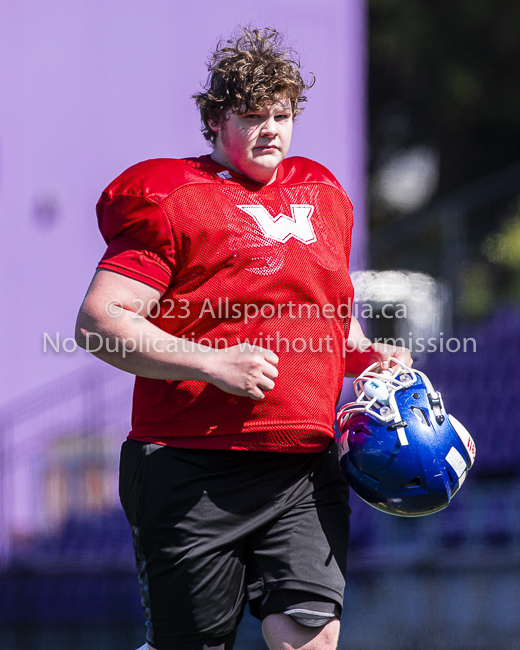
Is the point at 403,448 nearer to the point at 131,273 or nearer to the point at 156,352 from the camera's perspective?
the point at 156,352

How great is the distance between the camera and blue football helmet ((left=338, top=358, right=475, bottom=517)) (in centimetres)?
166

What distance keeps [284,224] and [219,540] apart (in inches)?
29.1

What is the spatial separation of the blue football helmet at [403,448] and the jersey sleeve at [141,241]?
0.57 metres

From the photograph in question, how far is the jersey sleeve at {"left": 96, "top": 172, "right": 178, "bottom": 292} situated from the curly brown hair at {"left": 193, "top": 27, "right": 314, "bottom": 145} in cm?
33

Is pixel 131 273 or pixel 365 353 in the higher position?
pixel 131 273

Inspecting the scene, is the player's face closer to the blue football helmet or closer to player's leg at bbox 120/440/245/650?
the blue football helmet

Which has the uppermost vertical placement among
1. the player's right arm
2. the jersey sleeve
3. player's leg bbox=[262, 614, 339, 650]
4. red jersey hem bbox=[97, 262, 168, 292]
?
the jersey sleeve

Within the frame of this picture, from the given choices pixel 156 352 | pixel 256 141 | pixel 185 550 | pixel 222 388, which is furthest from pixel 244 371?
pixel 256 141

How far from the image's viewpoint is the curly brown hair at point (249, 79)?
1.72m

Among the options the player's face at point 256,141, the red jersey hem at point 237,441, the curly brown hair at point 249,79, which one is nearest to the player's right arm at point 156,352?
the red jersey hem at point 237,441

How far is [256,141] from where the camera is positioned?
1728 mm

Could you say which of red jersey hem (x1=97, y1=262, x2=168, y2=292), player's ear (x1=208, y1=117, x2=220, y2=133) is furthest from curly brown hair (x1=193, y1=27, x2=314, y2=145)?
red jersey hem (x1=97, y1=262, x2=168, y2=292)

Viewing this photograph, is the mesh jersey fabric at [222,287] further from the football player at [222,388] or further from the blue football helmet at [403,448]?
the blue football helmet at [403,448]

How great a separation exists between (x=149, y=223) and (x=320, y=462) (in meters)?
0.71
